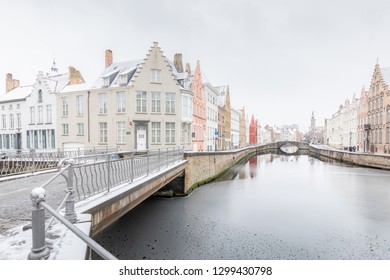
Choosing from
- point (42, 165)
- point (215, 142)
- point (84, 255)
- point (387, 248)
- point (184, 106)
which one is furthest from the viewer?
point (215, 142)

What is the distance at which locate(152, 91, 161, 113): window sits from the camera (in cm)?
2028

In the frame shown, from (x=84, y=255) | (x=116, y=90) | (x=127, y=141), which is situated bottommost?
(x=84, y=255)

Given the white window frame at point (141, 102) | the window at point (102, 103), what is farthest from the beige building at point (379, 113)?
the window at point (102, 103)

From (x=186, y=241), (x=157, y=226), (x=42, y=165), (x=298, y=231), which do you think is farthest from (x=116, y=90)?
(x=298, y=231)

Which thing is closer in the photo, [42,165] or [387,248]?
[387,248]

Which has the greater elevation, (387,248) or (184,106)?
(184,106)

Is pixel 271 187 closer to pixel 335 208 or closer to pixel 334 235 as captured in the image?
pixel 335 208

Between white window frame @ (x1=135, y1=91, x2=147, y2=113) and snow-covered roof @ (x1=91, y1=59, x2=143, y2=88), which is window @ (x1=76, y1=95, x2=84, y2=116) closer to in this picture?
snow-covered roof @ (x1=91, y1=59, x2=143, y2=88)

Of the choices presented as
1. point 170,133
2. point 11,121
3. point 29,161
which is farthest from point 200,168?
point 11,121

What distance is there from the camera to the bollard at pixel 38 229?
2296 millimetres

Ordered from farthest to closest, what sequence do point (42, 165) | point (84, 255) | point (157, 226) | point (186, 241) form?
point (42, 165)
point (157, 226)
point (186, 241)
point (84, 255)

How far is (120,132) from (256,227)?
15.5 metres

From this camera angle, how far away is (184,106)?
70.2 feet

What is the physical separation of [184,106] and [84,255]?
19311mm
